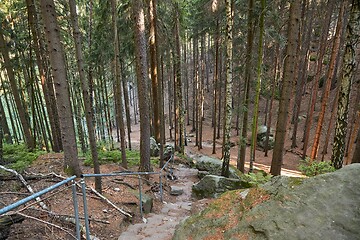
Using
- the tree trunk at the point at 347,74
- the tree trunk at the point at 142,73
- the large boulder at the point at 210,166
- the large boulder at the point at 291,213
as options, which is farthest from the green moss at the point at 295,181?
the large boulder at the point at 210,166

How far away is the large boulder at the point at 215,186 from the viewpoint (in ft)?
26.6

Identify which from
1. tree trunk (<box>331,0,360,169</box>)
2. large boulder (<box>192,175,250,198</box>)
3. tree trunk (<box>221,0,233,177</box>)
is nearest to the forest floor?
large boulder (<box>192,175,250,198</box>)

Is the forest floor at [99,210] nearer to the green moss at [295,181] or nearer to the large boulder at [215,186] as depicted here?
the large boulder at [215,186]

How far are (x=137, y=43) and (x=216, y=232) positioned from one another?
6.21 metres

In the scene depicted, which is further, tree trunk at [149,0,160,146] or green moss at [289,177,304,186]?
tree trunk at [149,0,160,146]

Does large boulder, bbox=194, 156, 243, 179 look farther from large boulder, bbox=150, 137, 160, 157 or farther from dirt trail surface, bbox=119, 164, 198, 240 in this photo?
large boulder, bbox=150, 137, 160, 157

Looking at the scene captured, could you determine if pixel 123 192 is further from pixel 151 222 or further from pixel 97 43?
pixel 97 43

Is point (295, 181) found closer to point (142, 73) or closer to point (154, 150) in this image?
point (142, 73)

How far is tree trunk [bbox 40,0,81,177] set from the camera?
4.83 meters

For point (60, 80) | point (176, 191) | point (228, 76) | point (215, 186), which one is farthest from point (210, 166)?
point (60, 80)

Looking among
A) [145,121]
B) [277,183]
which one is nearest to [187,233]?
[277,183]

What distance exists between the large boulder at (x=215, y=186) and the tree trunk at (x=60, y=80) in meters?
4.86

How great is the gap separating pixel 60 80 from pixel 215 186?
253 inches

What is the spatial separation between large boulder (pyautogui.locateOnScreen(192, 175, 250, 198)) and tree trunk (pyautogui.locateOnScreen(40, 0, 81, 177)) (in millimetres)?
4860
